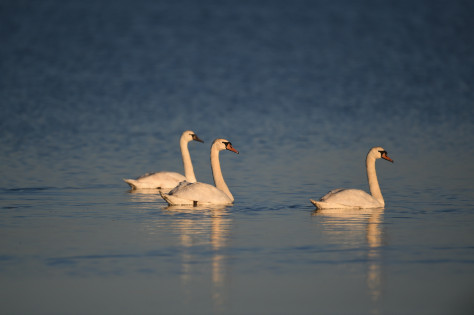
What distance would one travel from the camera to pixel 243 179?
21062 mm

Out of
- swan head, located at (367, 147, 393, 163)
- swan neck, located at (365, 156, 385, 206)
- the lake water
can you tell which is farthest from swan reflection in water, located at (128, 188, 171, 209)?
swan head, located at (367, 147, 393, 163)

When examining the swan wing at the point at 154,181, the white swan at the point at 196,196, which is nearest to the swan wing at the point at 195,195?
the white swan at the point at 196,196

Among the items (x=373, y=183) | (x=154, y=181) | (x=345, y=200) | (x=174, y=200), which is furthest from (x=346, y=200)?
(x=154, y=181)

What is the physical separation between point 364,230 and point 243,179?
7408 millimetres

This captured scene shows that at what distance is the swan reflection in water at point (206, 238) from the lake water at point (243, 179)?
4cm

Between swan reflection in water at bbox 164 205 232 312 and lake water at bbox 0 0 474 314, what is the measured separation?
0.04 m

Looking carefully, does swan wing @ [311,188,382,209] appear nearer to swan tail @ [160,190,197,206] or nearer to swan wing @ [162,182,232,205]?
swan wing @ [162,182,232,205]

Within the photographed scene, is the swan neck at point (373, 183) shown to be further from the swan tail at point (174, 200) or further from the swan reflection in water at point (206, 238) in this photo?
the swan tail at point (174, 200)

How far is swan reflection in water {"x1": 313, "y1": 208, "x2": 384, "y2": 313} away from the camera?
10.6m

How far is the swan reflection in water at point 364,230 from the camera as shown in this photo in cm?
1065

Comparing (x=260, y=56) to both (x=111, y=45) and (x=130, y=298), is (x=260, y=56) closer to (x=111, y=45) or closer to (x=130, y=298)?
(x=111, y=45)

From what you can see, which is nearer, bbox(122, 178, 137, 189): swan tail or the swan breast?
the swan breast

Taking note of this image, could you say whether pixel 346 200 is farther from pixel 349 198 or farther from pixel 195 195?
pixel 195 195

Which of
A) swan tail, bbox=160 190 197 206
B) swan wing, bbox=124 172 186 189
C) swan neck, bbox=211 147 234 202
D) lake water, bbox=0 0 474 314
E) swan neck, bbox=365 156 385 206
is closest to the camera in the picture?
lake water, bbox=0 0 474 314
